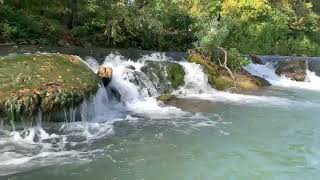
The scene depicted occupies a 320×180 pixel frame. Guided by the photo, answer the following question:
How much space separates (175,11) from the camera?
2606 centimetres

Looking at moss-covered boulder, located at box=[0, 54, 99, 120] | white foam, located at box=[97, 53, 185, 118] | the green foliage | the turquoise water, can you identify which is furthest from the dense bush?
moss-covered boulder, located at box=[0, 54, 99, 120]

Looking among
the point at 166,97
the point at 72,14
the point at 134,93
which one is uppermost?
the point at 72,14

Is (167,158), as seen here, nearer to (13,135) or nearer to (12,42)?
(13,135)

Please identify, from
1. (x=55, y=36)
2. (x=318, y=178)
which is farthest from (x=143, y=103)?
(x=55, y=36)

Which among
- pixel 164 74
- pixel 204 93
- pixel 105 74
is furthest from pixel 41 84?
pixel 204 93

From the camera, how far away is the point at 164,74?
51.3ft

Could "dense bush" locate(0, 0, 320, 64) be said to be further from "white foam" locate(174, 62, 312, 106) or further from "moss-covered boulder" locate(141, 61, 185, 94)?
"moss-covered boulder" locate(141, 61, 185, 94)

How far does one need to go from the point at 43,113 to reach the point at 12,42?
983cm

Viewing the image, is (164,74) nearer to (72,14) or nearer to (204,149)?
(204,149)

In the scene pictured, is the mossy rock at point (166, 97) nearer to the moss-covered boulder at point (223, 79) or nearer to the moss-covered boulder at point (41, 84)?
the moss-covered boulder at point (223, 79)

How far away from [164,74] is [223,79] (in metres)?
2.61

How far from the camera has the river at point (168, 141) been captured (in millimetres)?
7414

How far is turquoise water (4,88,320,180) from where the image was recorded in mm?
7348

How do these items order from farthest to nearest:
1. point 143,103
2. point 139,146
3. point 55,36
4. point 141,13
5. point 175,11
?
point 175,11 → point 141,13 → point 55,36 → point 143,103 → point 139,146
